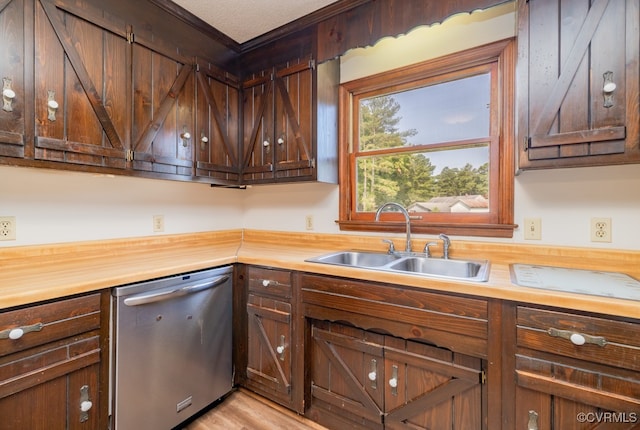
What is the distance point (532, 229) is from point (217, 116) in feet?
6.87

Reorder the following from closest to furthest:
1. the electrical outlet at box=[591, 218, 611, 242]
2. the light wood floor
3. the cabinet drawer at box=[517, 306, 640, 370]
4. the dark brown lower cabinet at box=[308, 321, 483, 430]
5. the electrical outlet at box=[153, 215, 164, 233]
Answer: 1. the cabinet drawer at box=[517, 306, 640, 370]
2. the dark brown lower cabinet at box=[308, 321, 483, 430]
3. the electrical outlet at box=[591, 218, 611, 242]
4. the light wood floor
5. the electrical outlet at box=[153, 215, 164, 233]

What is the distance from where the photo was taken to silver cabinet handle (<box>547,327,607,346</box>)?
973mm

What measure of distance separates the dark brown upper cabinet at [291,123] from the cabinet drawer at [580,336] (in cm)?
136

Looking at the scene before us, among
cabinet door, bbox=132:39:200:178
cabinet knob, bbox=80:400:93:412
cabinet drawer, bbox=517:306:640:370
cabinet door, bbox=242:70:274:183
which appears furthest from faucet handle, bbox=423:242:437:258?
cabinet knob, bbox=80:400:93:412

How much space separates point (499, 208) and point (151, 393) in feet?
6.83

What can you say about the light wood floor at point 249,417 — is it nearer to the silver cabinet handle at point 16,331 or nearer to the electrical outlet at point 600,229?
the silver cabinet handle at point 16,331

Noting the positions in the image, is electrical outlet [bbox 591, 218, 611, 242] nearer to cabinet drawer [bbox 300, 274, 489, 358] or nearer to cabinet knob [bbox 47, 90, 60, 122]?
cabinet drawer [bbox 300, 274, 489, 358]

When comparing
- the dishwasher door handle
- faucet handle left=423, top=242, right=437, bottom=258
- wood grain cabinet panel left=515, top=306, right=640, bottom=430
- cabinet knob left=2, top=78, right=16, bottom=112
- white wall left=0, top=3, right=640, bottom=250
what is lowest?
wood grain cabinet panel left=515, top=306, right=640, bottom=430

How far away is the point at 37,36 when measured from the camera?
1.29 metres

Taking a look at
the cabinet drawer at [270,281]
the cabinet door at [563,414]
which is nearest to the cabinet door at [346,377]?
the cabinet drawer at [270,281]

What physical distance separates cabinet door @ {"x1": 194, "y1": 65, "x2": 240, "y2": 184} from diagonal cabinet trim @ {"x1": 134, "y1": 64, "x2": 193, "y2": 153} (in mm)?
108

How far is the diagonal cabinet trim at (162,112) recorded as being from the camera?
165 centimetres

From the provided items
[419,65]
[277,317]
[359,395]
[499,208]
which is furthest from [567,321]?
[419,65]

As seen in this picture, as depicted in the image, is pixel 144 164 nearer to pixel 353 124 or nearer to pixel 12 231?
pixel 12 231
